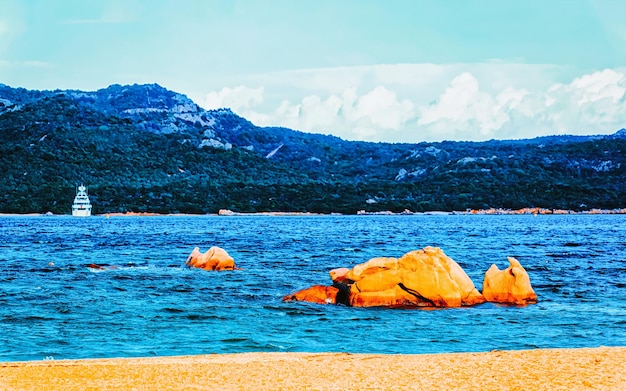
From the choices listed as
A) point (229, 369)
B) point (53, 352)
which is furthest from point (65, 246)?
point (229, 369)

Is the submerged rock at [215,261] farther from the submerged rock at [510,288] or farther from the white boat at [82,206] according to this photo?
the white boat at [82,206]

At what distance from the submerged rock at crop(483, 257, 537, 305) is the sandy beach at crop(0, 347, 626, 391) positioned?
1257 centimetres

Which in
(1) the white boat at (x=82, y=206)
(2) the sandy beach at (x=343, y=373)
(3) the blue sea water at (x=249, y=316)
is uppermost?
(1) the white boat at (x=82, y=206)

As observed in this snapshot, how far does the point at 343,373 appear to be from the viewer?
14789mm

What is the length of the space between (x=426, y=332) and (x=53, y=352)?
10.6m

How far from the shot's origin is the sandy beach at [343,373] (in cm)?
1353

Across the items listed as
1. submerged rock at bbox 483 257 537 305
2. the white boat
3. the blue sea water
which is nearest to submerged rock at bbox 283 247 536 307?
submerged rock at bbox 483 257 537 305

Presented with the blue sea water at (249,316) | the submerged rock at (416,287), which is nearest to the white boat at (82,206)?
the blue sea water at (249,316)

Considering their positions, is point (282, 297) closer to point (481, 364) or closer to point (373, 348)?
point (373, 348)

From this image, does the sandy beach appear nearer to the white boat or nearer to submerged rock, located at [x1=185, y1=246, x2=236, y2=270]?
submerged rock, located at [x1=185, y1=246, x2=236, y2=270]

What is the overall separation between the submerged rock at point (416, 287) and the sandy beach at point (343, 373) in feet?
37.8

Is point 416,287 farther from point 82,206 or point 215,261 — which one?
point 82,206

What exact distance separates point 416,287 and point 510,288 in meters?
3.82

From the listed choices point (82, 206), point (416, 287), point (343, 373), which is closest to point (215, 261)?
point (416, 287)
